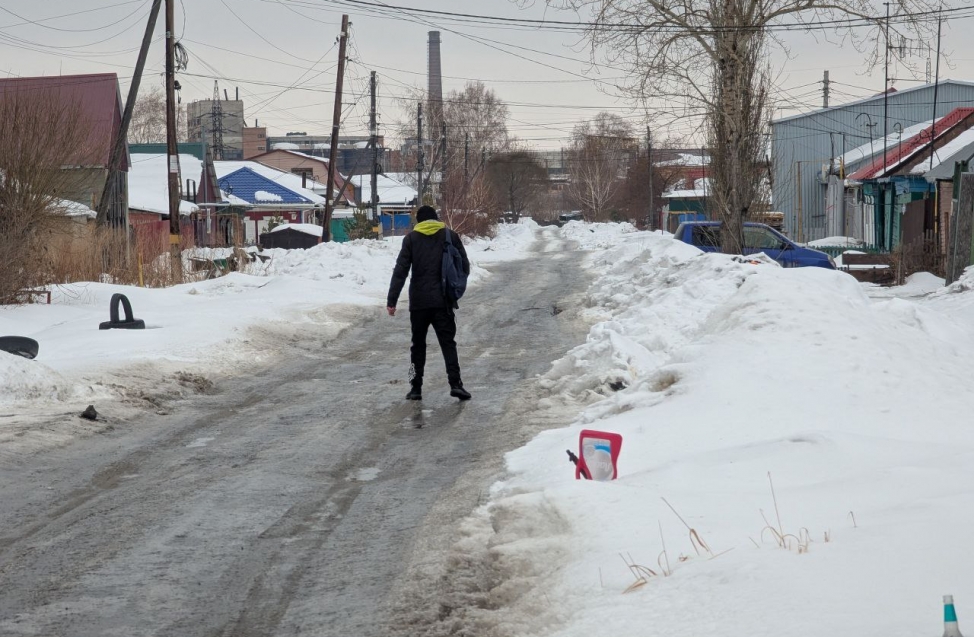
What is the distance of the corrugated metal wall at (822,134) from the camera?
48.8 meters

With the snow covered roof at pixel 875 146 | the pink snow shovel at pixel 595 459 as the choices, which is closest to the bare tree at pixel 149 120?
the snow covered roof at pixel 875 146

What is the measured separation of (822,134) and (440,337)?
144 ft

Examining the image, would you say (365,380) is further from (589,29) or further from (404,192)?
(404,192)

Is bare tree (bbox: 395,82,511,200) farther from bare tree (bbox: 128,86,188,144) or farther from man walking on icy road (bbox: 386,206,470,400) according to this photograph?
man walking on icy road (bbox: 386,206,470,400)

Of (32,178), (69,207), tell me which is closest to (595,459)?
(32,178)

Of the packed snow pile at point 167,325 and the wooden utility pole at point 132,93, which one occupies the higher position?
the wooden utility pole at point 132,93

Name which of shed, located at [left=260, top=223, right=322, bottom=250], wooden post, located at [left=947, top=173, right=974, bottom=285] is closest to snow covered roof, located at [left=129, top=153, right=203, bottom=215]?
shed, located at [left=260, top=223, right=322, bottom=250]

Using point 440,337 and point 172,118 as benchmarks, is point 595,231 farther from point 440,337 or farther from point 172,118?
point 440,337

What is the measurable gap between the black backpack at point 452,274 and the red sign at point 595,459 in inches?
184

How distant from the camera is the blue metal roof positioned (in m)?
72.7

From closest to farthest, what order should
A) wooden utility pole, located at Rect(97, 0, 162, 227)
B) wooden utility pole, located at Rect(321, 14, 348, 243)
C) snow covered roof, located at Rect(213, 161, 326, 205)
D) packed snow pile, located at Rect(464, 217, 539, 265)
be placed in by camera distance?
1. wooden utility pole, located at Rect(97, 0, 162, 227)
2. wooden utility pole, located at Rect(321, 14, 348, 243)
3. packed snow pile, located at Rect(464, 217, 539, 265)
4. snow covered roof, located at Rect(213, 161, 326, 205)

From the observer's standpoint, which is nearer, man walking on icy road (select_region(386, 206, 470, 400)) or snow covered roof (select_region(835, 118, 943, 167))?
man walking on icy road (select_region(386, 206, 470, 400))

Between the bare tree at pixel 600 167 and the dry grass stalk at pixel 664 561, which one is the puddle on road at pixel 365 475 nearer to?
the dry grass stalk at pixel 664 561

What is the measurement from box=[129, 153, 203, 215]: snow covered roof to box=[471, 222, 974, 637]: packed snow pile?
33928mm
